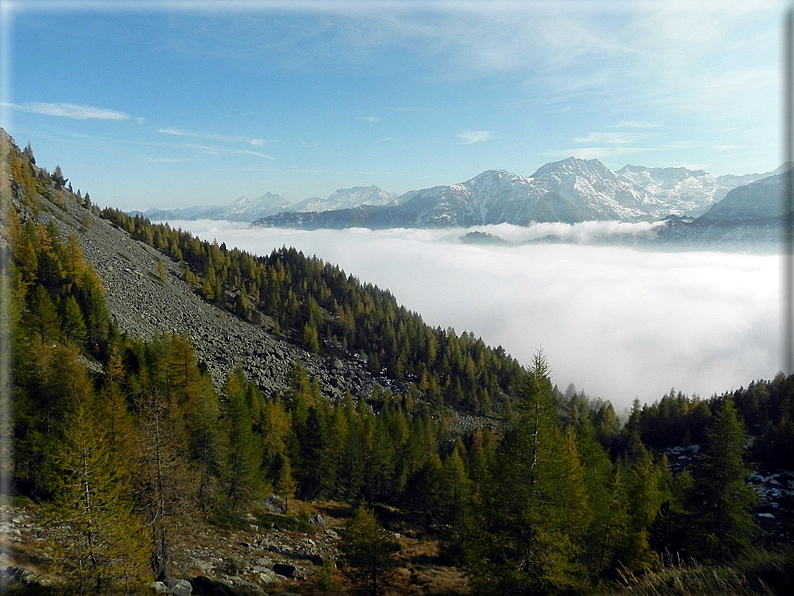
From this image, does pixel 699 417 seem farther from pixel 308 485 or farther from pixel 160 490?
pixel 160 490

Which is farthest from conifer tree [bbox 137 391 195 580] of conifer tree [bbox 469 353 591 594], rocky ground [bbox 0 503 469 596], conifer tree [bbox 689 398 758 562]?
conifer tree [bbox 689 398 758 562]

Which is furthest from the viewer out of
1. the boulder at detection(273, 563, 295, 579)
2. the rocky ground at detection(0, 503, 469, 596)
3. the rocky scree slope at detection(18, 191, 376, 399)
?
the rocky scree slope at detection(18, 191, 376, 399)

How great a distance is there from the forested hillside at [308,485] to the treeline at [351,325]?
33.3 metres

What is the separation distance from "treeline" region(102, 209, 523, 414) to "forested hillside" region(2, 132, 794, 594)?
33261mm

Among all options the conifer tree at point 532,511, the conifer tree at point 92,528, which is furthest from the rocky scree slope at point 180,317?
the conifer tree at point 532,511

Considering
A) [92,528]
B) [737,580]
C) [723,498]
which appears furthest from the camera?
[723,498]

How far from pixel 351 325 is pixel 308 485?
81.7 metres

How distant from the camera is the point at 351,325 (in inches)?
5010

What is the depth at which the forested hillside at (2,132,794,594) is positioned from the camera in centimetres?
1419

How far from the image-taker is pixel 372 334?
424 ft

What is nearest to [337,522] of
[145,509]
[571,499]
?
[145,509]

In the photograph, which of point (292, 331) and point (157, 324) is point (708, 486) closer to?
point (157, 324)

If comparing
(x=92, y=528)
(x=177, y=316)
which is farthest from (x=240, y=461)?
(x=177, y=316)

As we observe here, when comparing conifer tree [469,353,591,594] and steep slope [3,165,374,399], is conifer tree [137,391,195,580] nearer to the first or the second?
conifer tree [469,353,591,594]
